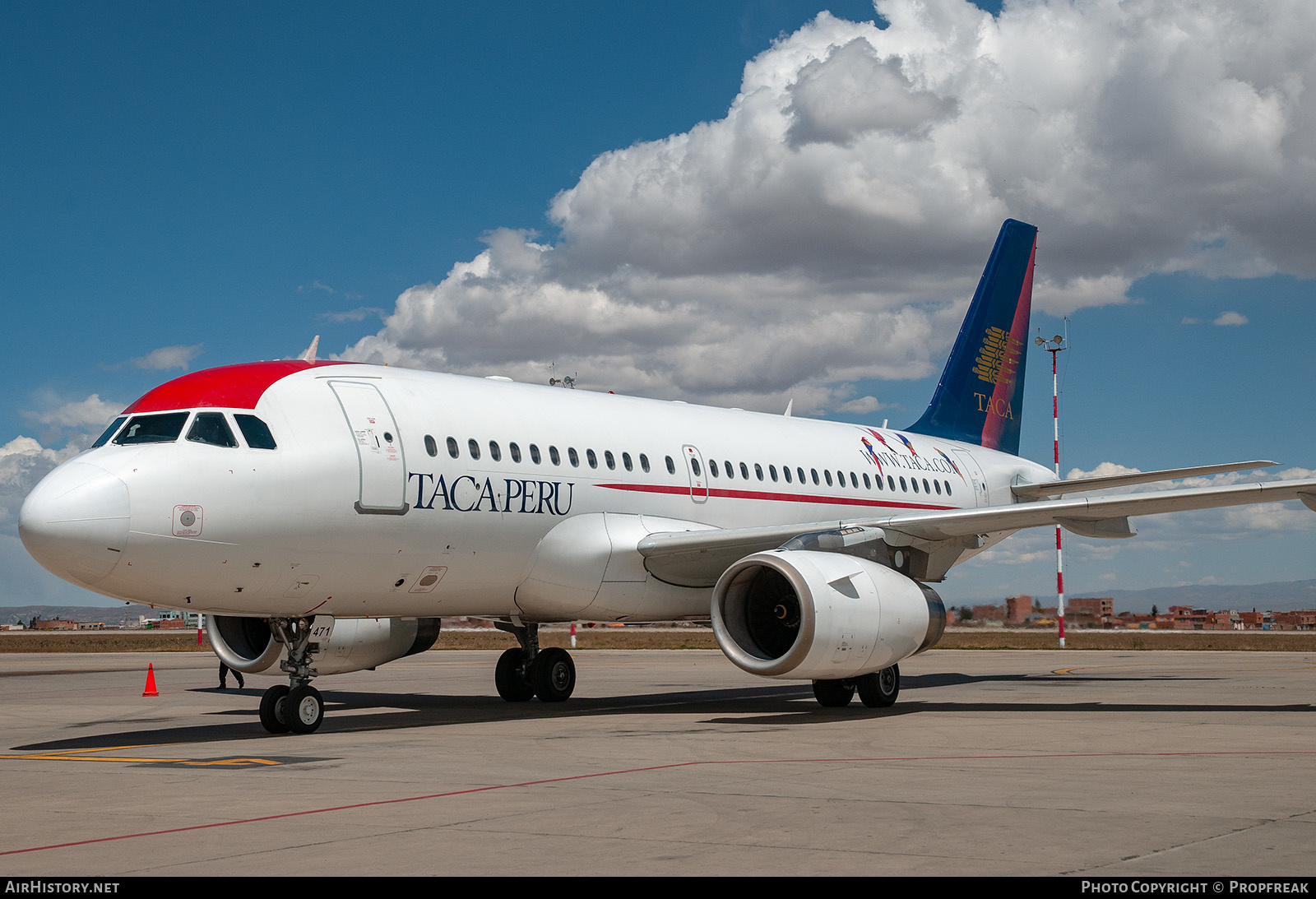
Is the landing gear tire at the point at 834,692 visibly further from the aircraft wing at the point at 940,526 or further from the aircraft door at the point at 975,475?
the aircraft door at the point at 975,475

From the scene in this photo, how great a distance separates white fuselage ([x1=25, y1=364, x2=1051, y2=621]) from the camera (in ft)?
42.2

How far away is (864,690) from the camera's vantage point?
56.4ft

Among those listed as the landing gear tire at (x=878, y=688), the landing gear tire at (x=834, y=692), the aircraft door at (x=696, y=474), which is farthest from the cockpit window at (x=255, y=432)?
the landing gear tire at (x=878, y=688)

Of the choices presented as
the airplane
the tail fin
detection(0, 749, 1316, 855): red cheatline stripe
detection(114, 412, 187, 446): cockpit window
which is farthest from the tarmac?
the tail fin

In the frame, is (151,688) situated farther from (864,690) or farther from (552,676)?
(864,690)

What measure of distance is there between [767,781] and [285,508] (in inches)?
249

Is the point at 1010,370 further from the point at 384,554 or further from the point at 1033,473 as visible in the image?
the point at 384,554

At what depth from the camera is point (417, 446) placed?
14812 millimetres

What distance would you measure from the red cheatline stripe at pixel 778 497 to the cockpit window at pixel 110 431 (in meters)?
6.04

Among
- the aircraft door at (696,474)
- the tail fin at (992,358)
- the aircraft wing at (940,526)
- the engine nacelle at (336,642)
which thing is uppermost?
the tail fin at (992,358)

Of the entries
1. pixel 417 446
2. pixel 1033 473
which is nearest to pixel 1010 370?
pixel 1033 473

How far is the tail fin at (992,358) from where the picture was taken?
87.7ft

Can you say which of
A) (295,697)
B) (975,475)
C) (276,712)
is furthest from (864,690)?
(975,475)

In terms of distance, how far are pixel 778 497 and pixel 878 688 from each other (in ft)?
13.4
